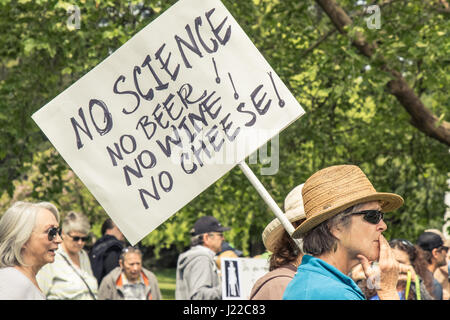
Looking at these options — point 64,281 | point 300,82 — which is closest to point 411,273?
point 64,281

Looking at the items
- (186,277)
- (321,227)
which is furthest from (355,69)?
(321,227)

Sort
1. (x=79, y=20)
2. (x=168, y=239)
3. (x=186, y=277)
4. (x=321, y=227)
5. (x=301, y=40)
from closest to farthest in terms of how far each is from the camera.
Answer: (x=321, y=227), (x=186, y=277), (x=79, y=20), (x=301, y=40), (x=168, y=239)

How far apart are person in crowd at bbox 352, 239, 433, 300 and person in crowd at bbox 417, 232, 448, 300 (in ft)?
0.28

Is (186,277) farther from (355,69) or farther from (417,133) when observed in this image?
(417,133)

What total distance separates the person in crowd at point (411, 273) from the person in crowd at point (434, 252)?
3.3 inches

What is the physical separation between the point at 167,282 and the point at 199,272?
2647cm

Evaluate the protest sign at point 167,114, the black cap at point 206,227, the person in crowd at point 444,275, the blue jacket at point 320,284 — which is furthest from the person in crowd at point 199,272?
the blue jacket at point 320,284

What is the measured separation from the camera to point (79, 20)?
345 inches

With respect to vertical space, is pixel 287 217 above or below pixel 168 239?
above

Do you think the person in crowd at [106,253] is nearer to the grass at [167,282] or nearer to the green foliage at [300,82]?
the green foliage at [300,82]

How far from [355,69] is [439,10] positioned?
4.62 feet

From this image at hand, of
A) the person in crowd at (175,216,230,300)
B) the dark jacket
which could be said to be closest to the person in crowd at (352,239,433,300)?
the person in crowd at (175,216,230,300)

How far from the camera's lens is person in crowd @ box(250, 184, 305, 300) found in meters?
3.51

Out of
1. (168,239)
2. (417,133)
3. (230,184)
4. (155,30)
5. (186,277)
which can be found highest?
(155,30)
